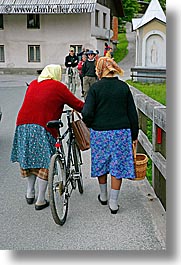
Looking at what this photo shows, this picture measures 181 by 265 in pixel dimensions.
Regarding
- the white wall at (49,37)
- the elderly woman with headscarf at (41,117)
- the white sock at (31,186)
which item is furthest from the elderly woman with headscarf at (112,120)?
the white wall at (49,37)

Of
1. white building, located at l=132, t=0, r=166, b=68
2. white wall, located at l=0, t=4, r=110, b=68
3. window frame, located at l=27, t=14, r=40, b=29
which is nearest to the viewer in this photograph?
white building, located at l=132, t=0, r=166, b=68

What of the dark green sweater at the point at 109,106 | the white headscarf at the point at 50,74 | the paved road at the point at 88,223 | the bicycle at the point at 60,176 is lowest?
the paved road at the point at 88,223

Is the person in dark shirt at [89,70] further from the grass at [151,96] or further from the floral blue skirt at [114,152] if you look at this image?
the floral blue skirt at [114,152]

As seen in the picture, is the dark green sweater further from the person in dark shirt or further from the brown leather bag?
the person in dark shirt

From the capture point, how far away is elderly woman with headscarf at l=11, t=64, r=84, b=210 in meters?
5.07

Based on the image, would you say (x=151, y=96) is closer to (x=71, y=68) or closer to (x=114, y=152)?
(x=71, y=68)

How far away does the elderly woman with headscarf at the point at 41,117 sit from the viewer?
507 centimetres

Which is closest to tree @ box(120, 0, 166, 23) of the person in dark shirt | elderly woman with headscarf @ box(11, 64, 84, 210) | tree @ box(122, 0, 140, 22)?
tree @ box(122, 0, 140, 22)

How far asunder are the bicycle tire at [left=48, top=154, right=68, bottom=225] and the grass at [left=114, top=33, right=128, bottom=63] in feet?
102

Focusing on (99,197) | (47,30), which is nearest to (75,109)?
(99,197)

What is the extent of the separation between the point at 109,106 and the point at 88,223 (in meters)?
1.17

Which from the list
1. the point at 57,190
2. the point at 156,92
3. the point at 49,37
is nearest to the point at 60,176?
the point at 57,190

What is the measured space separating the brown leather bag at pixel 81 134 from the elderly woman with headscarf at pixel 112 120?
348mm

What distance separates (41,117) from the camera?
16.6ft
